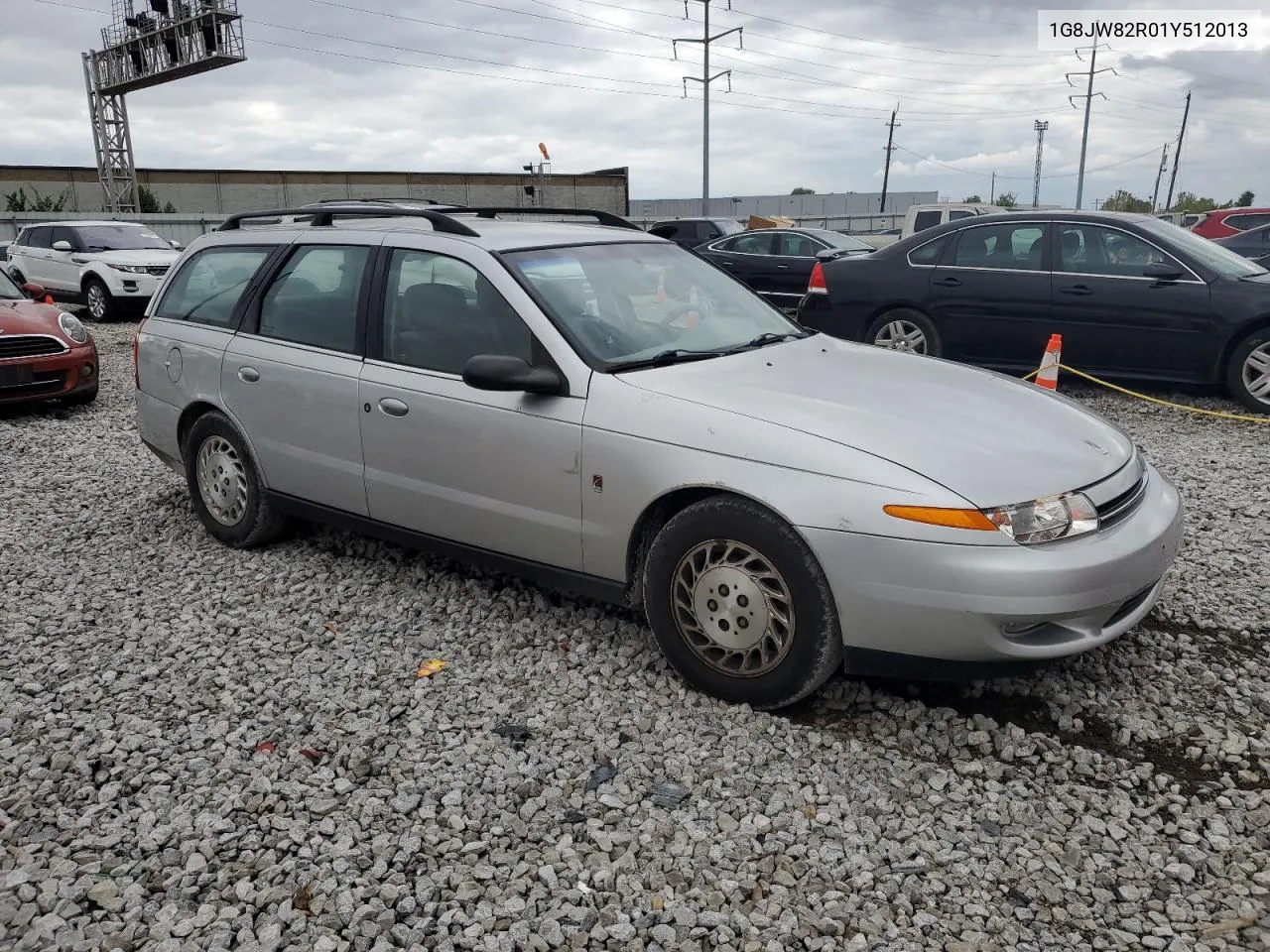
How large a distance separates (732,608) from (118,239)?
16.8 meters

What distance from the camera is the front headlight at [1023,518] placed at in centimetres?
306

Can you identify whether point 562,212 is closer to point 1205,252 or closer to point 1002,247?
point 1002,247

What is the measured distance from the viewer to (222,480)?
5.27m

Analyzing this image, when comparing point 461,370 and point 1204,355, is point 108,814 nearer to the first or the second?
point 461,370

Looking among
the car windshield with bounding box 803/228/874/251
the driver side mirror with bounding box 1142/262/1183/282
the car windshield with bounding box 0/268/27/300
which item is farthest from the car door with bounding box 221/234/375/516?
the car windshield with bounding box 803/228/874/251

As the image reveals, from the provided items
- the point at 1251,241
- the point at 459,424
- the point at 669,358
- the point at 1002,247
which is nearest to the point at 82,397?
the point at 459,424

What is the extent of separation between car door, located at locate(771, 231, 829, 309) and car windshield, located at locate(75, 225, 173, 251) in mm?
10249

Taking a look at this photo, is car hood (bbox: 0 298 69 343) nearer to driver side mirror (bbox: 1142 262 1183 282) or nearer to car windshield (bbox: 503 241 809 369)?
car windshield (bbox: 503 241 809 369)

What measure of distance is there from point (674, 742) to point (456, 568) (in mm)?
1912

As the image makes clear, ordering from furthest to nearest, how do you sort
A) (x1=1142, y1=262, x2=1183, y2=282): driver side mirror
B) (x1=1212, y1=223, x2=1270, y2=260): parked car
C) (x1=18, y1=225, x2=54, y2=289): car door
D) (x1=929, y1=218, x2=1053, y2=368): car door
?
(x1=18, y1=225, x2=54, y2=289): car door → (x1=1212, y1=223, x2=1270, y2=260): parked car → (x1=929, y1=218, x2=1053, y2=368): car door → (x1=1142, y1=262, x2=1183, y2=282): driver side mirror

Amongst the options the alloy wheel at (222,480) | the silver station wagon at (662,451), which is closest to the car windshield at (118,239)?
the silver station wagon at (662,451)

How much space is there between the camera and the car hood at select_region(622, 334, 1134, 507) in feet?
10.5

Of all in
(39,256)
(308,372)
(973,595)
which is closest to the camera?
(973,595)

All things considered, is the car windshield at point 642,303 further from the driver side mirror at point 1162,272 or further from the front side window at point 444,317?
the driver side mirror at point 1162,272
